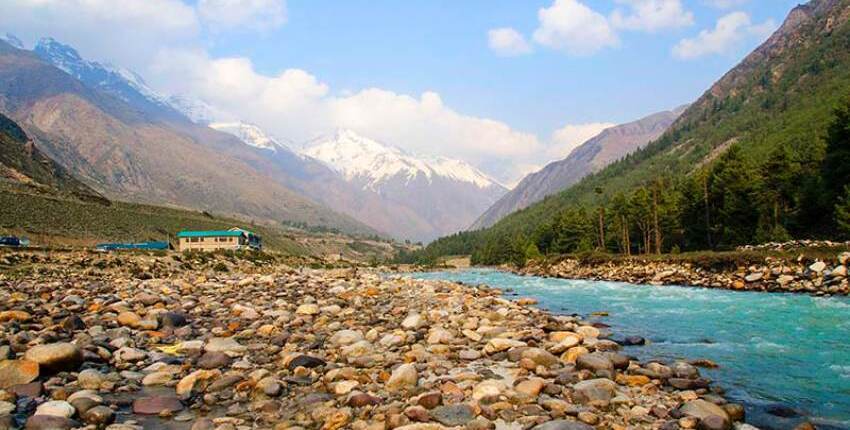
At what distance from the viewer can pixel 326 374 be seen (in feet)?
33.8

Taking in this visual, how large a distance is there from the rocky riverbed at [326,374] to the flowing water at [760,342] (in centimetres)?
84

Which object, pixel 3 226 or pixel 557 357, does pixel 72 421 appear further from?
pixel 3 226

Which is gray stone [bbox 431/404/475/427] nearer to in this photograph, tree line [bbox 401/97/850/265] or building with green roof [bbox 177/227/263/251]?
tree line [bbox 401/97/850/265]

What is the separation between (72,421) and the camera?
24.0ft

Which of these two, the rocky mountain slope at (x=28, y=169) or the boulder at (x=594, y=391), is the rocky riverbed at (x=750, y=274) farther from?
the rocky mountain slope at (x=28, y=169)

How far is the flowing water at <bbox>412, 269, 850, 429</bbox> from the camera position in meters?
9.02

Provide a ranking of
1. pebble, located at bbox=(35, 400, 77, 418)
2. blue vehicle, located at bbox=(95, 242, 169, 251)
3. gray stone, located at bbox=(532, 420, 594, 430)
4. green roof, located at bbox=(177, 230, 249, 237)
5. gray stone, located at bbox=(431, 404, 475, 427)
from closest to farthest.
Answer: gray stone, located at bbox=(532, 420, 594, 430) < pebble, located at bbox=(35, 400, 77, 418) < gray stone, located at bbox=(431, 404, 475, 427) < blue vehicle, located at bbox=(95, 242, 169, 251) < green roof, located at bbox=(177, 230, 249, 237)

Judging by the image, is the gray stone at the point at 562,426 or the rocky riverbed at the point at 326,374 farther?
the rocky riverbed at the point at 326,374

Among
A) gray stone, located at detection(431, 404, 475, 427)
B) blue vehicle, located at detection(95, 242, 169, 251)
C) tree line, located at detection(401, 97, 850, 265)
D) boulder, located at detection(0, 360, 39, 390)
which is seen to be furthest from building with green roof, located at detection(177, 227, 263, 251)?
gray stone, located at detection(431, 404, 475, 427)

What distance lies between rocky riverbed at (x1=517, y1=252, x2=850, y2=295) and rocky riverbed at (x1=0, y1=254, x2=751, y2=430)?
1710cm

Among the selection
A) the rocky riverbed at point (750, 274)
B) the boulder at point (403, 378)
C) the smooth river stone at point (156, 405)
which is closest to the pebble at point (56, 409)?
the smooth river stone at point (156, 405)

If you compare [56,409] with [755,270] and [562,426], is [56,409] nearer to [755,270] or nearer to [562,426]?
[562,426]

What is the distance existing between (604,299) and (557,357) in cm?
1925

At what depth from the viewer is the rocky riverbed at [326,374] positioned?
7.84 metres
